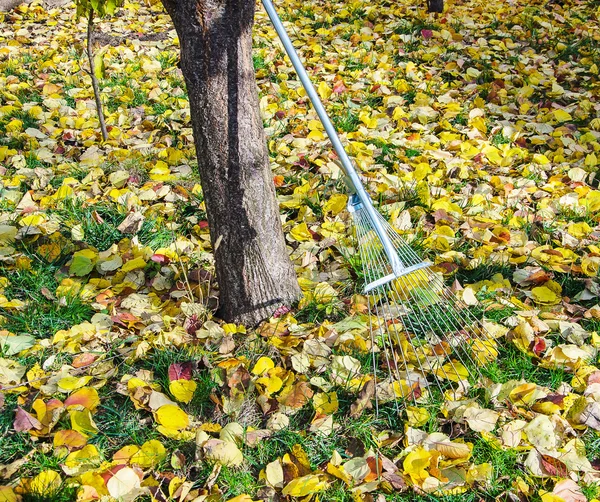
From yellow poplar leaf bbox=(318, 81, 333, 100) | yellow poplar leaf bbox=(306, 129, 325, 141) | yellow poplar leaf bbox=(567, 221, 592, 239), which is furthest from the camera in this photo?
yellow poplar leaf bbox=(318, 81, 333, 100)

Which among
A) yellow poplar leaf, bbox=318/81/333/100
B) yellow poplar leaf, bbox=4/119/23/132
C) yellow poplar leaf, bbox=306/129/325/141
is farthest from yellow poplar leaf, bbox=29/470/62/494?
yellow poplar leaf, bbox=318/81/333/100

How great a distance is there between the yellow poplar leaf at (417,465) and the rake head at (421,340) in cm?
18

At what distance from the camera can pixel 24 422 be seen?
71.3 inches

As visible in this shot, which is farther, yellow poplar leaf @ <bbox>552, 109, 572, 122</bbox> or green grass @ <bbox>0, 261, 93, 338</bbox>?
yellow poplar leaf @ <bbox>552, 109, 572, 122</bbox>

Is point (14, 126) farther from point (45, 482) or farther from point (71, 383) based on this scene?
point (45, 482)

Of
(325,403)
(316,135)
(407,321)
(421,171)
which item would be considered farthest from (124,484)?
(316,135)

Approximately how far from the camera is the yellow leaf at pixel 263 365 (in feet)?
6.53

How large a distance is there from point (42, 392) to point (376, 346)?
1094 millimetres

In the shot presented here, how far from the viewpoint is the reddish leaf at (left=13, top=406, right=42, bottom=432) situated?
1.81 metres

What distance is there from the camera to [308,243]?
8.52 ft

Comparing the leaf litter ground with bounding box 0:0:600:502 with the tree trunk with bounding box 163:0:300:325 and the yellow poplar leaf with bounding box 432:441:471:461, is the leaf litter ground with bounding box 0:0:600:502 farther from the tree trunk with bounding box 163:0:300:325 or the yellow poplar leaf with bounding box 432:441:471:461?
the tree trunk with bounding box 163:0:300:325

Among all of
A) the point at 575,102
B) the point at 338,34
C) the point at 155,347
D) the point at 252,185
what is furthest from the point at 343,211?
the point at 338,34

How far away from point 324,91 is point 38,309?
219 centimetres

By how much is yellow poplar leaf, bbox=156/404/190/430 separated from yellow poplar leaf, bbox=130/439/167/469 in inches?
2.6
